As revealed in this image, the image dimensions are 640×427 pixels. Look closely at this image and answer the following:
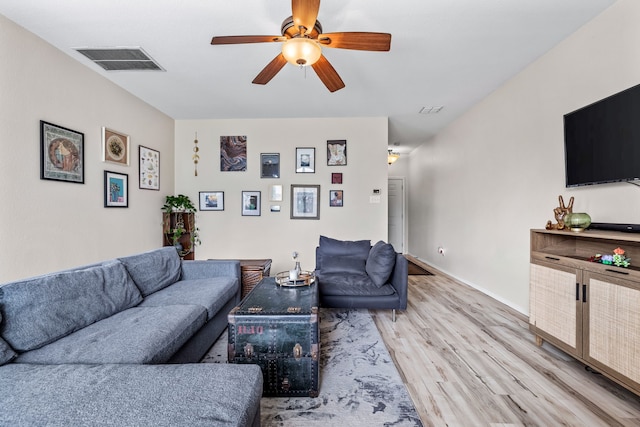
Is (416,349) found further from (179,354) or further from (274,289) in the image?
(179,354)

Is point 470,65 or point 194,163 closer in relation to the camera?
point 470,65

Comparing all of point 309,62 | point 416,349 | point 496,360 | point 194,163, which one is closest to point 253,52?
point 309,62

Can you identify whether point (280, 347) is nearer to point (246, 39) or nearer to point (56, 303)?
point (56, 303)

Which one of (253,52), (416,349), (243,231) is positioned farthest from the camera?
(243,231)

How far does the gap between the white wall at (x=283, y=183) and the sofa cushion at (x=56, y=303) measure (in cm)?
248

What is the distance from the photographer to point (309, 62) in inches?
74.4

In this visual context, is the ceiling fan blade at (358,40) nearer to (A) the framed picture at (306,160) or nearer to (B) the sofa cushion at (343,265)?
(B) the sofa cushion at (343,265)

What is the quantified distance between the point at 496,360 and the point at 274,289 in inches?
72.7

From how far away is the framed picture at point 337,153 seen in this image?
438cm

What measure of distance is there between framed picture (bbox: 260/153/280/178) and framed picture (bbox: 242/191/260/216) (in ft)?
1.15

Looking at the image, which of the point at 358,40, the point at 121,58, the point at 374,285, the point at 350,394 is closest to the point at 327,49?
the point at 358,40

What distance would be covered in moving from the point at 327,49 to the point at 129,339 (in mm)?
2820

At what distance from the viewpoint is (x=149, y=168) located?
3865 mm

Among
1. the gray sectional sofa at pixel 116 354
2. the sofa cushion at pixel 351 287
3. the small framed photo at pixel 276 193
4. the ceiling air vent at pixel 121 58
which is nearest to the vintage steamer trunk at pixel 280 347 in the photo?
the gray sectional sofa at pixel 116 354
